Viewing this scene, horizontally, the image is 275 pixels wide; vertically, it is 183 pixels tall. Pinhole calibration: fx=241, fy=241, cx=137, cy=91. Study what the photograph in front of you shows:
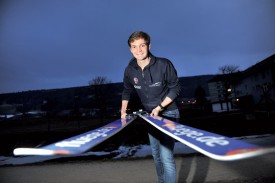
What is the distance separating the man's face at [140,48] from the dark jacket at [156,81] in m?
0.14

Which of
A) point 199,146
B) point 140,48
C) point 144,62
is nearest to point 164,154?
point 199,146

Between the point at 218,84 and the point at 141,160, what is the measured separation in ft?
272

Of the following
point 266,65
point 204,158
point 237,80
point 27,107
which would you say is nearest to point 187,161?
point 204,158

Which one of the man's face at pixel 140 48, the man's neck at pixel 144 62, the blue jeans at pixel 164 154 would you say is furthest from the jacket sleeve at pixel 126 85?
the blue jeans at pixel 164 154

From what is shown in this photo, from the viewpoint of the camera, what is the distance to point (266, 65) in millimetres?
39594

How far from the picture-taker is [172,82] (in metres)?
3.30

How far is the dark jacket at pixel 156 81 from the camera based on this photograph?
3252mm

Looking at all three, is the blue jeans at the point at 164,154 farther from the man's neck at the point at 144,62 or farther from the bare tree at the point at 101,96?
the bare tree at the point at 101,96

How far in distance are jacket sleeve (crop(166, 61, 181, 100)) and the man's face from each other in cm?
37

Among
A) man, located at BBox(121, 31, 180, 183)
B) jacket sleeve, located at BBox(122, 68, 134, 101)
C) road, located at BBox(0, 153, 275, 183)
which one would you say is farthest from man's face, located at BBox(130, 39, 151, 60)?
road, located at BBox(0, 153, 275, 183)

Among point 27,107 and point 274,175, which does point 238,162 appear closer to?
point 274,175

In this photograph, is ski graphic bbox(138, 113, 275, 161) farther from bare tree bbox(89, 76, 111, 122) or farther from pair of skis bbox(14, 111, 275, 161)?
bare tree bbox(89, 76, 111, 122)

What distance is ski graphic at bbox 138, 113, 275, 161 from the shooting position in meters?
1.60

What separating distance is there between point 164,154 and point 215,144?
1.10 meters
